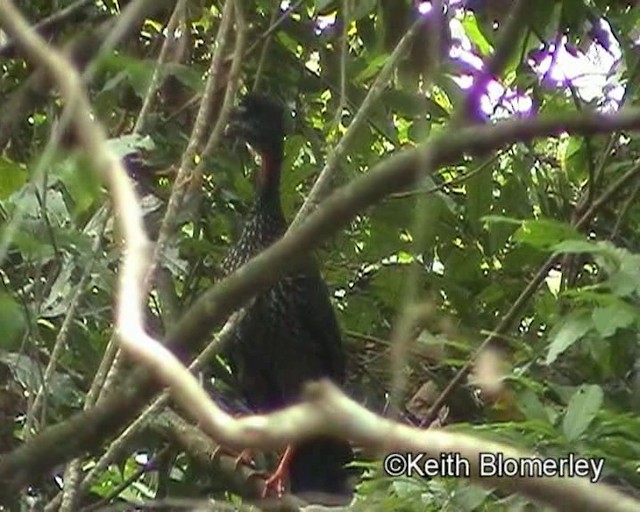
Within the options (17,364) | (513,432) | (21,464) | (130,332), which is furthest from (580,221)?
(130,332)

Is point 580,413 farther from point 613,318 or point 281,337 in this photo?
point 281,337

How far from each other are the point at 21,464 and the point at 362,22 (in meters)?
1.95

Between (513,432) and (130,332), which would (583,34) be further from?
(130,332)

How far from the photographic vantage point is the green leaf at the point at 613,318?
6.03 ft

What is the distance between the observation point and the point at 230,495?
307 centimetres

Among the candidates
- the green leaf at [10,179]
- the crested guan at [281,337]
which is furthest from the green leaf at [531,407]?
the crested guan at [281,337]

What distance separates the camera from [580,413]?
5.85 feet

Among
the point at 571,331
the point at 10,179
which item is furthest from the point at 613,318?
the point at 10,179

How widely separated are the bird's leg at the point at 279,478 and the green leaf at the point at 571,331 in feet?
4.14

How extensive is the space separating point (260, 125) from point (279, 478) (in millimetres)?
861

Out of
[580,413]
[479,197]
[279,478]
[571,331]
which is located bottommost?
[279,478]

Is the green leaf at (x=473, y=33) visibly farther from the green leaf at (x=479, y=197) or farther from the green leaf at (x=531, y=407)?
the green leaf at (x=531, y=407)

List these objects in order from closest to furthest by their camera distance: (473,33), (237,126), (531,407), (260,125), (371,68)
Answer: (531,407) < (371,68) < (473,33) < (260,125) < (237,126)

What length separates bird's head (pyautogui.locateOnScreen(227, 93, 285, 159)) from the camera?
3.30 meters
